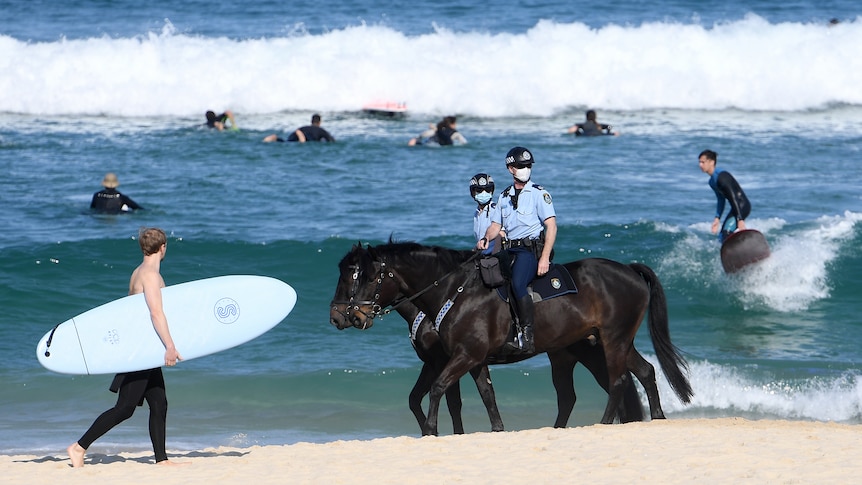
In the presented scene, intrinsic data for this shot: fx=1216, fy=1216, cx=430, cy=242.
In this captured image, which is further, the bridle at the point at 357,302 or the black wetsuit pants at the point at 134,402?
the bridle at the point at 357,302

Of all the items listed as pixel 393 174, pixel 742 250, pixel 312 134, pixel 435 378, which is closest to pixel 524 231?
pixel 435 378

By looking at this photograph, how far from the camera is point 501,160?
27656mm

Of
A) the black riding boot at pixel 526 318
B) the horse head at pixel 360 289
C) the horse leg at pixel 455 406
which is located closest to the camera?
the horse head at pixel 360 289

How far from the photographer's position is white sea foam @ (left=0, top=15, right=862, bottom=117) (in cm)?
3766

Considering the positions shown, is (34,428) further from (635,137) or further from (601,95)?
(601,95)

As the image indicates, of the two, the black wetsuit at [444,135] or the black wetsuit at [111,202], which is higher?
Result: the black wetsuit at [444,135]

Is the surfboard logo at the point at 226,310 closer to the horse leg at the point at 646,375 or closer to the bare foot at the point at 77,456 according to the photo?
the bare foot at the point at 77,456

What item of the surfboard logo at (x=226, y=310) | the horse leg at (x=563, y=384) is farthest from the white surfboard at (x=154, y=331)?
the horse leg at (x=563, y=384)

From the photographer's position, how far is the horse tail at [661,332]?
11.4m

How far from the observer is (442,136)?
28.7 meters

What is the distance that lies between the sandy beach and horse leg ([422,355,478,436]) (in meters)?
0.33

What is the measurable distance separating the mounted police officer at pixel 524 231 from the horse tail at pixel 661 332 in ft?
4.08

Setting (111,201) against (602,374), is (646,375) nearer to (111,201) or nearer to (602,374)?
(602,374)

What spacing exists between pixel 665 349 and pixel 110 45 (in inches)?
1317
